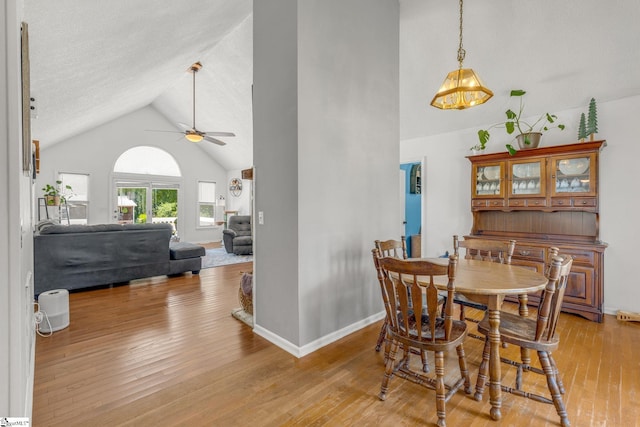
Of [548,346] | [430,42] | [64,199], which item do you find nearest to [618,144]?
[430,42]

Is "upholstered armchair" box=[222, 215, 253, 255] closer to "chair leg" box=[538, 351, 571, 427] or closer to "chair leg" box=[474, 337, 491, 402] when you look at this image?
"chair leg" box=[474, 337, 491, 402]

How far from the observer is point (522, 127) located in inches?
159

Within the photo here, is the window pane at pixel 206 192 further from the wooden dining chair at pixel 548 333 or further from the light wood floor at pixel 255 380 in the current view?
the wooden dining chair at pixel 548 333

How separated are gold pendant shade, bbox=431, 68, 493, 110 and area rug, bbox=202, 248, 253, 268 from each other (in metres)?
5.12

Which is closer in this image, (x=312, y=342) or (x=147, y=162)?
(x=312, y=342)

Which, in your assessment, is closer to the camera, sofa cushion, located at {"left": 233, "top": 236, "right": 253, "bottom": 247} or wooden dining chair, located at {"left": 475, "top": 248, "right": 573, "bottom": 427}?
wooden dining chair, located at {"left": 475, "top": 248, "right": 573, "bottom": 427}

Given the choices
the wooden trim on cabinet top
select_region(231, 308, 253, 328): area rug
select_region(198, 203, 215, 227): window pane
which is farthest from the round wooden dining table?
select_region(198, 203, 215, 227): window pane

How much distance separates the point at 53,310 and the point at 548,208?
17.7 ft

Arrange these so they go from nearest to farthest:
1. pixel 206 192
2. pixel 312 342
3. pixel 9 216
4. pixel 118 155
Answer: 1. pixel 9 216
2. pixel 312 342
3. pixel 118 155
4. pixel 206 192

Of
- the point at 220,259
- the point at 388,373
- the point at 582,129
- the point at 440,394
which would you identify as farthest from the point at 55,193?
the point at 582,129

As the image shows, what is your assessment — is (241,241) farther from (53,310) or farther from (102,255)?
(53,310)

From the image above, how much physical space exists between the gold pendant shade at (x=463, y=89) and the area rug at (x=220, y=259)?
Answer: 5.12 meters

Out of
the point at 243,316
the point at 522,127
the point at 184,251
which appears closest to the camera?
the point at 243,316

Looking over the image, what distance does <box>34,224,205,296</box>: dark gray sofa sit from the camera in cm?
392
